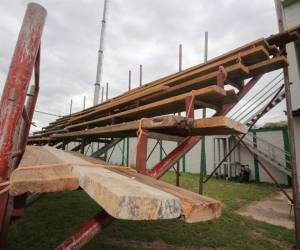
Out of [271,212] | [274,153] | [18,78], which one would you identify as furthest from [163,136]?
[274,153]

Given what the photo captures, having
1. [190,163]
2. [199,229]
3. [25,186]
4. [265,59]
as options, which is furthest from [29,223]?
[190,163]

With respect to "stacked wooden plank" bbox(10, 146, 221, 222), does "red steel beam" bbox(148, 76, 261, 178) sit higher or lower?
higher

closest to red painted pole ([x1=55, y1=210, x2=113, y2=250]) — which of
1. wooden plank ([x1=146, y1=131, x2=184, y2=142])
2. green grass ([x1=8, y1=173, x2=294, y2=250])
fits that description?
wooden plank ([x1=146, y1=131, x2=184, y2=142])

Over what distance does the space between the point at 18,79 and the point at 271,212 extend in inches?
271

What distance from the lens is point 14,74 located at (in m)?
1.31

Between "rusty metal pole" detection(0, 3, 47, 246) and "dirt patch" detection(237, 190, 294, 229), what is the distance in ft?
18.1

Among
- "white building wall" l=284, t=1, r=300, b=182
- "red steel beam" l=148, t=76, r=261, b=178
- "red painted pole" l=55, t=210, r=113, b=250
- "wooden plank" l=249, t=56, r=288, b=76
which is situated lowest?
"red painted pole" l=55, t=210, r=113, b=250

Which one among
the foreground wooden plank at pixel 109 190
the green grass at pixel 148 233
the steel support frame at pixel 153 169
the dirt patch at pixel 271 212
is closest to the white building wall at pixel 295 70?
the dirt patch at pixel 271 212

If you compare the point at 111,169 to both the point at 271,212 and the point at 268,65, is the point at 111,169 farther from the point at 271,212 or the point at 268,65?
the point at 271,212

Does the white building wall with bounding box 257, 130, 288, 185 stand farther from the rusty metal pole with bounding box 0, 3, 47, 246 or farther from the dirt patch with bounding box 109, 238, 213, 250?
the rusty metal pole with bounding box 0, 3, 47, 246

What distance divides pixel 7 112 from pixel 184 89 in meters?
1.90

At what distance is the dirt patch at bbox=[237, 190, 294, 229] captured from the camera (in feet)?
17.6

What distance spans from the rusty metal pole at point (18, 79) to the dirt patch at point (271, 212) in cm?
553

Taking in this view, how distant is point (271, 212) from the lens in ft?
20.6
